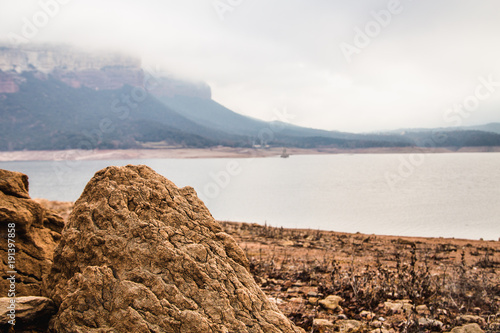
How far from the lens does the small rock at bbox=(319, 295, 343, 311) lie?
4.70m

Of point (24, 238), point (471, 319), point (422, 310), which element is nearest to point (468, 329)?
point (471, 319)

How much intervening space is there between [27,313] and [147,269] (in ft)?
2.74

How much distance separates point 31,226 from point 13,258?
51 centimetres

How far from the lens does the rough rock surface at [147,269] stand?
2496 mm

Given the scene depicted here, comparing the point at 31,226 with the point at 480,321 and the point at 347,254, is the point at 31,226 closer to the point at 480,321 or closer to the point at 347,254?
the point at 480,321

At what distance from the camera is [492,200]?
28109 millimetres

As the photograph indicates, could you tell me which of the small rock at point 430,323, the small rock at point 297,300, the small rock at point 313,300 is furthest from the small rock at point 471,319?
the small rock at point 297,300

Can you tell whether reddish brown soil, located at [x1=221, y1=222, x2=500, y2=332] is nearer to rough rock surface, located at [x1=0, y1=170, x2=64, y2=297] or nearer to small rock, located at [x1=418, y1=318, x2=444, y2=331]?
small rock, located at [x1=418, y1=318, x2=444, y2=331]

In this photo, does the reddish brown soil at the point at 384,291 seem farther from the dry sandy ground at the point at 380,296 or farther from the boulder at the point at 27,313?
the boulder at the point at 27,313

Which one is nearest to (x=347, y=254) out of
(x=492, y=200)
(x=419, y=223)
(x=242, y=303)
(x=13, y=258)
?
(x=242, y=303)

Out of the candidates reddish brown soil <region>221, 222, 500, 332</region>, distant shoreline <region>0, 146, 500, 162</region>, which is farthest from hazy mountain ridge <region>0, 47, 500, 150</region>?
reddish brown soil <region>221, 222, 500, 332</region>

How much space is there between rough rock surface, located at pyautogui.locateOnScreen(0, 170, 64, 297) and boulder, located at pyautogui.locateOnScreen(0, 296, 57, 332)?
0.47 meters

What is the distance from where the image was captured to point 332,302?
15.9 feet

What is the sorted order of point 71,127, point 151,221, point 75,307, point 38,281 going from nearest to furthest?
point 75,307 < point 151,221 < point 38,281 < point 71,127
